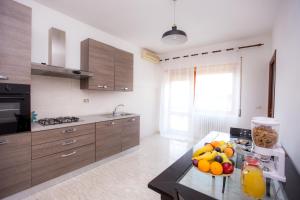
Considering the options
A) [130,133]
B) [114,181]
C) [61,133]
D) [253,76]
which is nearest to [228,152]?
[114,181]

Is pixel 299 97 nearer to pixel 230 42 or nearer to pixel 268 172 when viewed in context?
pixel 268 172

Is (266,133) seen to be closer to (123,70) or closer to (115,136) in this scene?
(115,136)

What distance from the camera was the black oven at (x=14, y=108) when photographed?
1.58 meters

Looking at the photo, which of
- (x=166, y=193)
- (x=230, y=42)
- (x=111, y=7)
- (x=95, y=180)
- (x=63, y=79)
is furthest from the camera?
(x=230, y=42)

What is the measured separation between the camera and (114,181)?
85.5 inches

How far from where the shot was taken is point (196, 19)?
8.64 feet

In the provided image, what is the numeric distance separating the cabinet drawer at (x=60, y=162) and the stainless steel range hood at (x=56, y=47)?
1410 mm

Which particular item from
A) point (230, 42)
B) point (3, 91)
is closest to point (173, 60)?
point (230, 42)

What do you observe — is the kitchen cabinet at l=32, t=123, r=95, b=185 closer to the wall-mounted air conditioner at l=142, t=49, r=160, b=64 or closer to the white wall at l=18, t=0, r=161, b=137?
the white wall at l=18, t=0, r=161, b=137

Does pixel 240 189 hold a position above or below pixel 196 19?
below

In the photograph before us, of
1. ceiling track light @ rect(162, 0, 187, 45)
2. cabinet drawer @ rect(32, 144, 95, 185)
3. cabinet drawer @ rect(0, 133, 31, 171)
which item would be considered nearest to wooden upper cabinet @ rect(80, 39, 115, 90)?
cabinet drawer @ rect(32, 144, 95, 185)

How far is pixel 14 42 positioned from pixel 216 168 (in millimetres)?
2357

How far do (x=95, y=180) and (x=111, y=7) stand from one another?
2.76 m

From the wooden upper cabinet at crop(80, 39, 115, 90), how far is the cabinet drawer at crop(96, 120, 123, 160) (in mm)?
748
